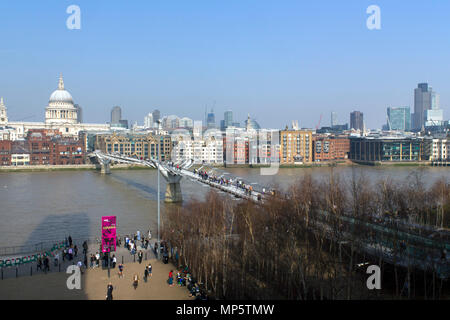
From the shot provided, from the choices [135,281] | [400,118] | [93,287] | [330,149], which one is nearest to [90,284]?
[93,287]

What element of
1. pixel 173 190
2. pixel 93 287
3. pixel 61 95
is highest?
pixel 61 95

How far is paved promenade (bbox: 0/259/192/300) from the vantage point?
623cm

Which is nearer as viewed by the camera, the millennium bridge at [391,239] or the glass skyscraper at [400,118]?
the millennium bridge at [391,239]

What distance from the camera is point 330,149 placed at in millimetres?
46438

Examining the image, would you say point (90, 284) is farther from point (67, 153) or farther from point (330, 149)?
point (330, 149)

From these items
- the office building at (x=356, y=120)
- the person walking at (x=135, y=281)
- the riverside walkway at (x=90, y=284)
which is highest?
the office building at (x=356, y=120)

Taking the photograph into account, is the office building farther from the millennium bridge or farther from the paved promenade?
the paved promenade

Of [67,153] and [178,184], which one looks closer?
[178,184]

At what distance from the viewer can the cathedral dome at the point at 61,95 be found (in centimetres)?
6341

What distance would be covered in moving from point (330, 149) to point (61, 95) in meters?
39.1

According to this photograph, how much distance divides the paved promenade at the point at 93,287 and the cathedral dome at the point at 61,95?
6065 centimetres

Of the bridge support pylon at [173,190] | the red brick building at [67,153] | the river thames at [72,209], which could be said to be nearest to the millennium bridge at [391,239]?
the river thames at [72,209]

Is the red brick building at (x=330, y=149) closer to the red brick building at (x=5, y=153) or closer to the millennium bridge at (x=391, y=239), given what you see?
the red brick building at (x=5, y=153)
